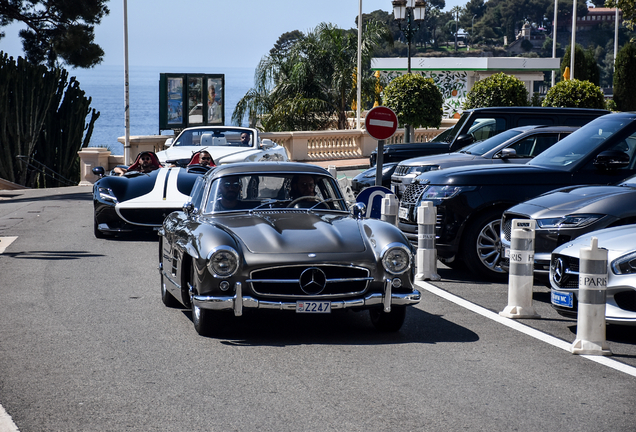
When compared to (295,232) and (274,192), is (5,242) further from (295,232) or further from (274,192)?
(295,232)

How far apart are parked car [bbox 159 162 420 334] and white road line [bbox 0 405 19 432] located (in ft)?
6.84

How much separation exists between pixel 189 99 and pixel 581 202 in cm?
2408

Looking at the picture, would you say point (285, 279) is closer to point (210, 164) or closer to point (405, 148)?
point (210, 164)

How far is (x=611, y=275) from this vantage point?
286 inches

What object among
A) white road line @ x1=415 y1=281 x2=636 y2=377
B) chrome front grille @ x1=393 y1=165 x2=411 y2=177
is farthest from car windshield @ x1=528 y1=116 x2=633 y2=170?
chrome front grille @ x1=393 y1=165 x2=411 y2=177

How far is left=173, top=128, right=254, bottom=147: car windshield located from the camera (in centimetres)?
2077

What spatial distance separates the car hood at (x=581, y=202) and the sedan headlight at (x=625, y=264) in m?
1.57

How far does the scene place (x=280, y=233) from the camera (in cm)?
741

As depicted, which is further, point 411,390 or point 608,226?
point 608,226

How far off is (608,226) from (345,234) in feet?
9.44

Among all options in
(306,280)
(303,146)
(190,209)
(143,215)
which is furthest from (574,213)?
(303,146)

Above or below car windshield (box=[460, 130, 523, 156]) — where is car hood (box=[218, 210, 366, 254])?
below

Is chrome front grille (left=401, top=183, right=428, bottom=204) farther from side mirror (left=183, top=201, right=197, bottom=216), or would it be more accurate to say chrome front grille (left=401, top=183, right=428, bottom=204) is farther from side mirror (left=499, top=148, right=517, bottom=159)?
side mirror (left=183, top=201, right=197, bottom=216)

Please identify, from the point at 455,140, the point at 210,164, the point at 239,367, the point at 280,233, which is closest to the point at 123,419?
the point at 239,367
